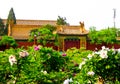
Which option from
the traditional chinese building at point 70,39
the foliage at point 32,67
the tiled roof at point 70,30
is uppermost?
the foliage at point 32,67

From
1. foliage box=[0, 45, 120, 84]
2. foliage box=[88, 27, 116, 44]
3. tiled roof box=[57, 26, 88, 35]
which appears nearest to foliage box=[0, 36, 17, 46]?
tiled roof box=[57, 26, 88, 35]

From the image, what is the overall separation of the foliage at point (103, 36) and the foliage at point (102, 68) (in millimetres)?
33547

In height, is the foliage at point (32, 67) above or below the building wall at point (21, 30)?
above

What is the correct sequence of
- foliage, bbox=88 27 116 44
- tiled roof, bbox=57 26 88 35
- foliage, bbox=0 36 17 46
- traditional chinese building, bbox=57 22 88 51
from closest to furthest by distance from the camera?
foliage, bbox=0 36 17 46
foliage, bbox=88 27 116 44
traditional chinese building, bbox=57 22 88 51
tiled roof, bbox=57 26 88 35

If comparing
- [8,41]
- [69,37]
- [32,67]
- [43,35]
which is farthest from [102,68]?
[69,37]

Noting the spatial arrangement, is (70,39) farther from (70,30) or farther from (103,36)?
(103,36)

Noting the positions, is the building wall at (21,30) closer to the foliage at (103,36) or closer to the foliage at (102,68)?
the foliage at (103,36)

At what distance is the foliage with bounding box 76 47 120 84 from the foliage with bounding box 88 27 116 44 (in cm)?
3355

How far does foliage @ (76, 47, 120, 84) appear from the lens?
5.75 m

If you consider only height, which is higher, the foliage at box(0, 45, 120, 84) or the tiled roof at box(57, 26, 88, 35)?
the foliage at box(0, 45, 120, 84)

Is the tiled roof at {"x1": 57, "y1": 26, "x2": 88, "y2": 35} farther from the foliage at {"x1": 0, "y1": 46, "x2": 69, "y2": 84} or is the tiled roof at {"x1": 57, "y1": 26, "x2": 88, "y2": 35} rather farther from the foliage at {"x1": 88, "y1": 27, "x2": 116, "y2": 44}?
the foliage at {"x1": 0, "y1": 46, "x2": 69, "y2": 84}

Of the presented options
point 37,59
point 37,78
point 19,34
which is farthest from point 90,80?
point 19,34

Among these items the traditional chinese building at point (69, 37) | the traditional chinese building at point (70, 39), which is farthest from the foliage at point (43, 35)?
the traditional chinese building at point (70, 39)

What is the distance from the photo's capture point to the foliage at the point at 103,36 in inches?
1560
